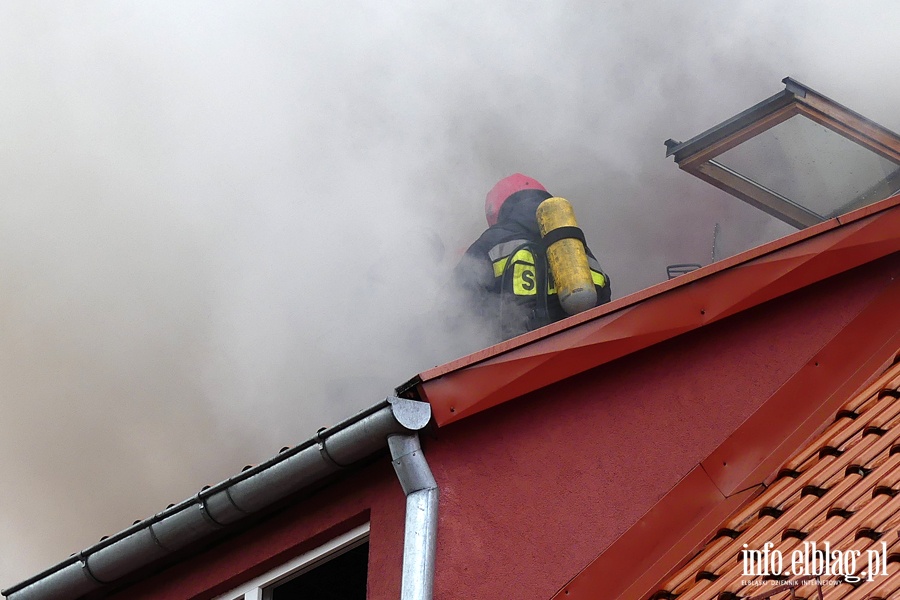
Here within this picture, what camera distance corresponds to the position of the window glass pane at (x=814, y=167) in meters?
5.69

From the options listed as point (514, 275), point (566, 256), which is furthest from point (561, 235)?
point (514, 275)

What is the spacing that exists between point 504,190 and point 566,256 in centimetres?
172

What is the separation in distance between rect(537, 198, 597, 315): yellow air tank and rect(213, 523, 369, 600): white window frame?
2982mm

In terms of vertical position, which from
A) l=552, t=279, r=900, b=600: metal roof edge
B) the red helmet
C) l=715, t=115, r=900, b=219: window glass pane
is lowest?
l=552, t=279, r=900, b=600: metal roof edge

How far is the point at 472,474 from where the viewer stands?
13.5 feet

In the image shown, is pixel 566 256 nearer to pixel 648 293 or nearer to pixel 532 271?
pixel 532 271

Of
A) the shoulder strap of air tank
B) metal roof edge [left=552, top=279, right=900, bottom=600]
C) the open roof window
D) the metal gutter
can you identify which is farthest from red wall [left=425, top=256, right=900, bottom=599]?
the shoulder strap of air tank

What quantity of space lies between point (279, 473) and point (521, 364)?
95 cm

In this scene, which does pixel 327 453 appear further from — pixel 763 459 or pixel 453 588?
pixel 763 459

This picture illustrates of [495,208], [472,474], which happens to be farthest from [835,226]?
[495,208]

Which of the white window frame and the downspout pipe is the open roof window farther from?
the white window frame

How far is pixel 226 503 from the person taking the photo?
4.34 meters

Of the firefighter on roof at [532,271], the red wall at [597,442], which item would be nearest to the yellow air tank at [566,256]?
the firefighter on roof at [532,271]

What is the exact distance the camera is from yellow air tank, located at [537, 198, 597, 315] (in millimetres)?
6953
